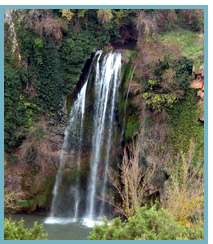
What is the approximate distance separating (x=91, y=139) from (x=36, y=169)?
2.49 m

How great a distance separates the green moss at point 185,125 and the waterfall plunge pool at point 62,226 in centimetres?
426

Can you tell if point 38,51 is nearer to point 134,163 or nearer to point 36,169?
point 36,169

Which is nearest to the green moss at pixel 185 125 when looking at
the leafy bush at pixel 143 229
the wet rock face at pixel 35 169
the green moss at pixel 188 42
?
the green moss at pixel 188 42

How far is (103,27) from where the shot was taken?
2922cm

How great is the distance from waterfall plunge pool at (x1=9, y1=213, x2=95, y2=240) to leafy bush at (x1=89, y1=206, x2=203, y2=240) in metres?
7.23

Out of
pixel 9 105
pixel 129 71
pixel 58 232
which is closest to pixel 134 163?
pixel 58 232

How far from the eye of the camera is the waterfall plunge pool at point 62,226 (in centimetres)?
2391

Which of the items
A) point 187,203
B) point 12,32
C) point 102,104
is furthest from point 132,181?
point 12,32

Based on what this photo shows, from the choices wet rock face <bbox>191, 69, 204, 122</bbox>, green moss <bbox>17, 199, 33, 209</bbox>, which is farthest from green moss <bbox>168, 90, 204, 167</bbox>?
green moss <bbox>17, 199, 33, 209</bbox>

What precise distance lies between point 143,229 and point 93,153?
38.4ft

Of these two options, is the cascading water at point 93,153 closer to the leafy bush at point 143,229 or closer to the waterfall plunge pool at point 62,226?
the waterfall plunge pool at point 62,226

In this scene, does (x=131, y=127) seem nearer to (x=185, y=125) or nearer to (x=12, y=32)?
(x=185, y=125)

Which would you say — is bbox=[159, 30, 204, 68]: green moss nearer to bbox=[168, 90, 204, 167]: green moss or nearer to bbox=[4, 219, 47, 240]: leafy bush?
bbox=[168, 90, 204, 167]: green moss

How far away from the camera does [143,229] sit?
16.2 metres
